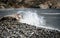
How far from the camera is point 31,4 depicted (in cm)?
6256

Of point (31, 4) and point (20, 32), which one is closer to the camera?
point (20, 32)

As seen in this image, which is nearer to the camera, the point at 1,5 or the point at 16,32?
the point at 16,32

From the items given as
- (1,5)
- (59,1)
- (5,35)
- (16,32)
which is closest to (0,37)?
Answer: (5,35)

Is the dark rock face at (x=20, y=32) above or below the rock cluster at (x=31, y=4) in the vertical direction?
above

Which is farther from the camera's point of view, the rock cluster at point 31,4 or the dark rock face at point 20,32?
the rock cluster at point 31,4

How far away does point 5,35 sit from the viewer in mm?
11023

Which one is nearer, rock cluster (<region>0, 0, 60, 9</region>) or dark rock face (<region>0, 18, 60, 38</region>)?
dark rock face (<region>0, 18, 60, 38</region>)

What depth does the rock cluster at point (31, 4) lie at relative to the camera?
198ft

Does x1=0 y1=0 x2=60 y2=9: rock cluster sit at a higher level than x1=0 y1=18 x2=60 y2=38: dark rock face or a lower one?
lower

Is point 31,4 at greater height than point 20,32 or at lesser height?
lesser

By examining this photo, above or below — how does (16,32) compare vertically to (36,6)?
above

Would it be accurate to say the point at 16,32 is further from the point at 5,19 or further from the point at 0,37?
the point at 5,19

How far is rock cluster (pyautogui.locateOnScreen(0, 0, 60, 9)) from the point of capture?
2376 inches

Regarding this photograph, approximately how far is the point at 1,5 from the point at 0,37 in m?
47.4
